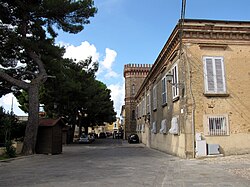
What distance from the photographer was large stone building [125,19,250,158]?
53.5ft

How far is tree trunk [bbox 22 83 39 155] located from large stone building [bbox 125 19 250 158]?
956cm

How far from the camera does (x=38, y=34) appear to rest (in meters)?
20.9

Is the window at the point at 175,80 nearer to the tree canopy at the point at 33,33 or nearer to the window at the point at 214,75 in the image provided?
the window at the point at 214,75

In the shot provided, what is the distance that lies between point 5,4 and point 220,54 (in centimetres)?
1399

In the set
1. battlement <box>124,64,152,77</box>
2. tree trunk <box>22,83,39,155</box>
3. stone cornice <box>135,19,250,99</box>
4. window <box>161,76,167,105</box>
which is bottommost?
tree trunk <box>22,83,39,155</box>

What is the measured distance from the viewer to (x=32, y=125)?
2000cm

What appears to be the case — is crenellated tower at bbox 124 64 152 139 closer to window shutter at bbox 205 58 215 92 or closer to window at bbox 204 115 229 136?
window shutter at bbox 205 58 215 92

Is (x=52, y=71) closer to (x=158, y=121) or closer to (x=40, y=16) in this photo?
(x=40, y=16)

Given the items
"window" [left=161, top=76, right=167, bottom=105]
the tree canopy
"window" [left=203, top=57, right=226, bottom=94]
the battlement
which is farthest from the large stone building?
the battlement

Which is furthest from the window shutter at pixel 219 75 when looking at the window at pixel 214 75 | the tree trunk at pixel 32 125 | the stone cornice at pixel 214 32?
the tree trunk at pixel 32 125

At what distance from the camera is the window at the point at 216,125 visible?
53.9ft

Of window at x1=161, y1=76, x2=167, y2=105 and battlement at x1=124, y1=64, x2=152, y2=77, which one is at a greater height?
battlement at x1=124, y1=64, x2=152, y2=77

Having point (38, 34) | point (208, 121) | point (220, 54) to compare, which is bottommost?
point (208, 121)

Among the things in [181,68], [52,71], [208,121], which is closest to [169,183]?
[208,121]
